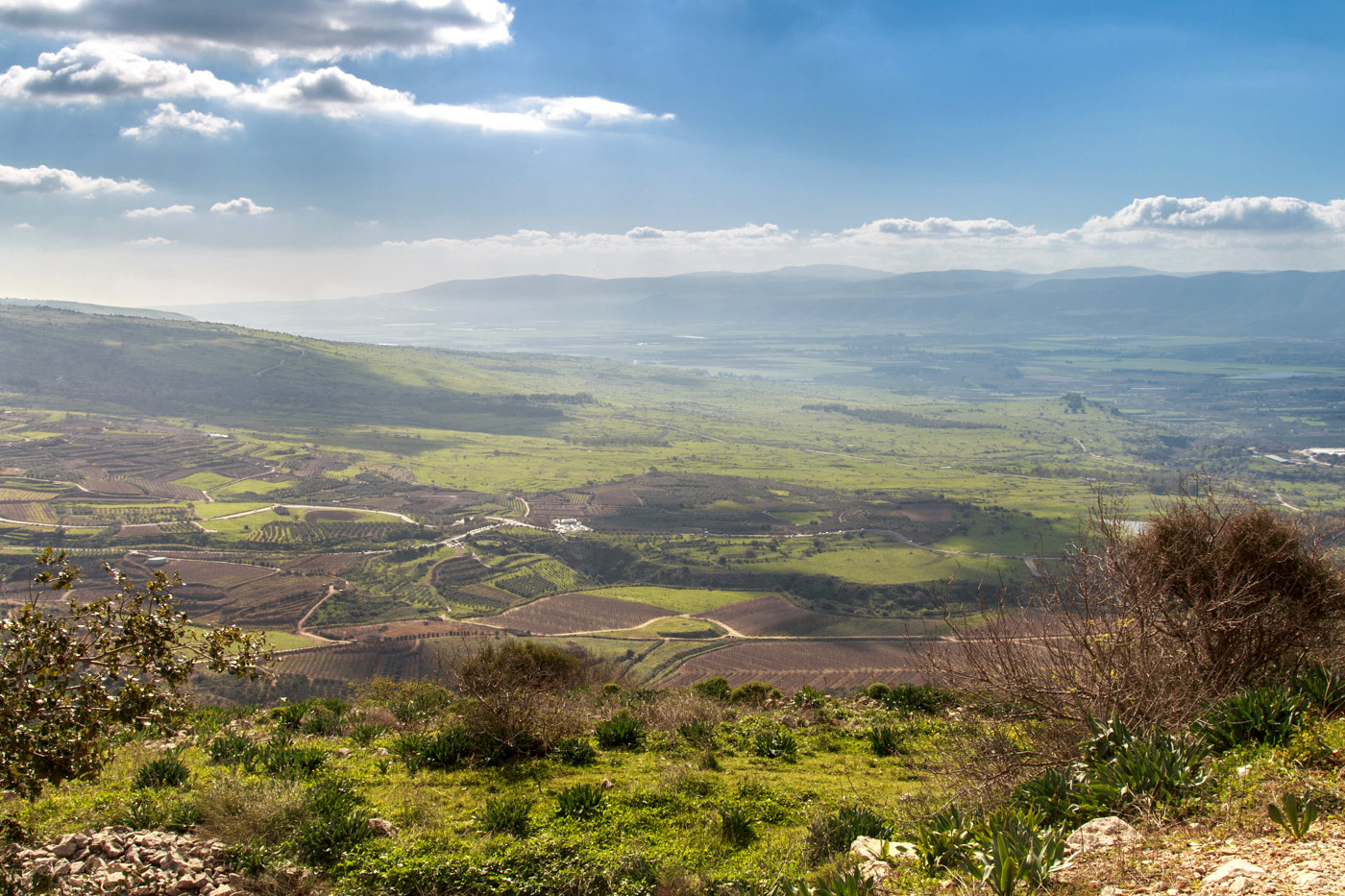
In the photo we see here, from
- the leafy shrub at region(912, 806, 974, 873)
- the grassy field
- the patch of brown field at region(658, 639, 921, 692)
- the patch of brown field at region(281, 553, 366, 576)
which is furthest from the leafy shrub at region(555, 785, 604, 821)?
the patch of brown field at region(281, 553, 366, 576)

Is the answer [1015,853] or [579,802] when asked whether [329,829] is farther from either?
[1015,853]

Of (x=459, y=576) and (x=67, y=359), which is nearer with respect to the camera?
(x=459, y=576)

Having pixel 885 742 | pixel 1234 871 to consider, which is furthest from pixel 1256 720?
pixel 885 742

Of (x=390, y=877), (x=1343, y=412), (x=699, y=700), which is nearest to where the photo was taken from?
(x=390, y=877)

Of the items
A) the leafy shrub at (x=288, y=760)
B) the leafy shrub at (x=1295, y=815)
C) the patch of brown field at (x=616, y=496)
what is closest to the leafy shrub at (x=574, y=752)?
the leafy shrub at (x=288, y=760)

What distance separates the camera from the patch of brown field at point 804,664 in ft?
112

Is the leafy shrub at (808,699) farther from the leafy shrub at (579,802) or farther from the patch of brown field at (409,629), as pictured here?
the patch of brown field at (409,629)

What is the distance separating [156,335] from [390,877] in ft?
641

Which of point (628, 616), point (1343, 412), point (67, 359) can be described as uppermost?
point (67, 359)

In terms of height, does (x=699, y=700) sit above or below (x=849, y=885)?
below

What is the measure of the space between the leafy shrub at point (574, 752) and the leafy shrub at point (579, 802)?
64.6 inches

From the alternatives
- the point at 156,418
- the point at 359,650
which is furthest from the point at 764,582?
the point at 156,418

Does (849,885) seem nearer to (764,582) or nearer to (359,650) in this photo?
(359,650)

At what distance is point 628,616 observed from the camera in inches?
1933
